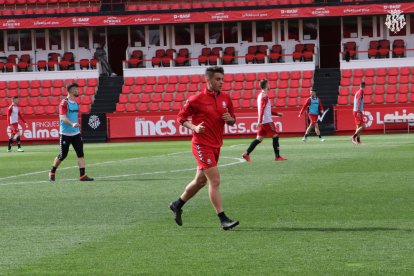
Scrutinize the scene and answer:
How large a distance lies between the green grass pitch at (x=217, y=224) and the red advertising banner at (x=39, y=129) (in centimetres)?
2602

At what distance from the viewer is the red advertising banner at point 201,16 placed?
174 ft

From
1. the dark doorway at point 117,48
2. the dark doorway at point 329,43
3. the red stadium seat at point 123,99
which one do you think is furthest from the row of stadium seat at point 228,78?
the dark doorway at point 117,48

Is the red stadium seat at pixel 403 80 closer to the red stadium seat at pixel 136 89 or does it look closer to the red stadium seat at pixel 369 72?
the red stadium seat at pixel 369 72

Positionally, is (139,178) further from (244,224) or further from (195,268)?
(195,268)

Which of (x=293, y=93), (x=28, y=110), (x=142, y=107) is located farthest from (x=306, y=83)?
(x=28, y=110)

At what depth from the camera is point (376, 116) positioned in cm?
4506

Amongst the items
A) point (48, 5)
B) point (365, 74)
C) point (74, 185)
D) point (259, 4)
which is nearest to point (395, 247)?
point (74, 185)

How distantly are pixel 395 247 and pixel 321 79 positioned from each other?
43320mm

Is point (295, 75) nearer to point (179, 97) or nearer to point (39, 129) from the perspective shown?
point (179, 97)

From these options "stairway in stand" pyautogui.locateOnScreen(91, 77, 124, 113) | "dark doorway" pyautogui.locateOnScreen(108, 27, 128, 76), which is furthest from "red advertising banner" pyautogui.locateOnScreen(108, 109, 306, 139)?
"dark doorway" pyautogui.locateOnScreen(108, 27, 128, 76)

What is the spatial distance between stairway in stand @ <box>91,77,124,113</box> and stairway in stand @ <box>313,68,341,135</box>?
10.9 meters

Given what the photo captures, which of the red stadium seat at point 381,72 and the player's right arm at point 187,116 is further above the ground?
the red stadium seat at point 381,72

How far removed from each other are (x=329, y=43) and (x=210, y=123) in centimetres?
4846

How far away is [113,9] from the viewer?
58.0 meters
